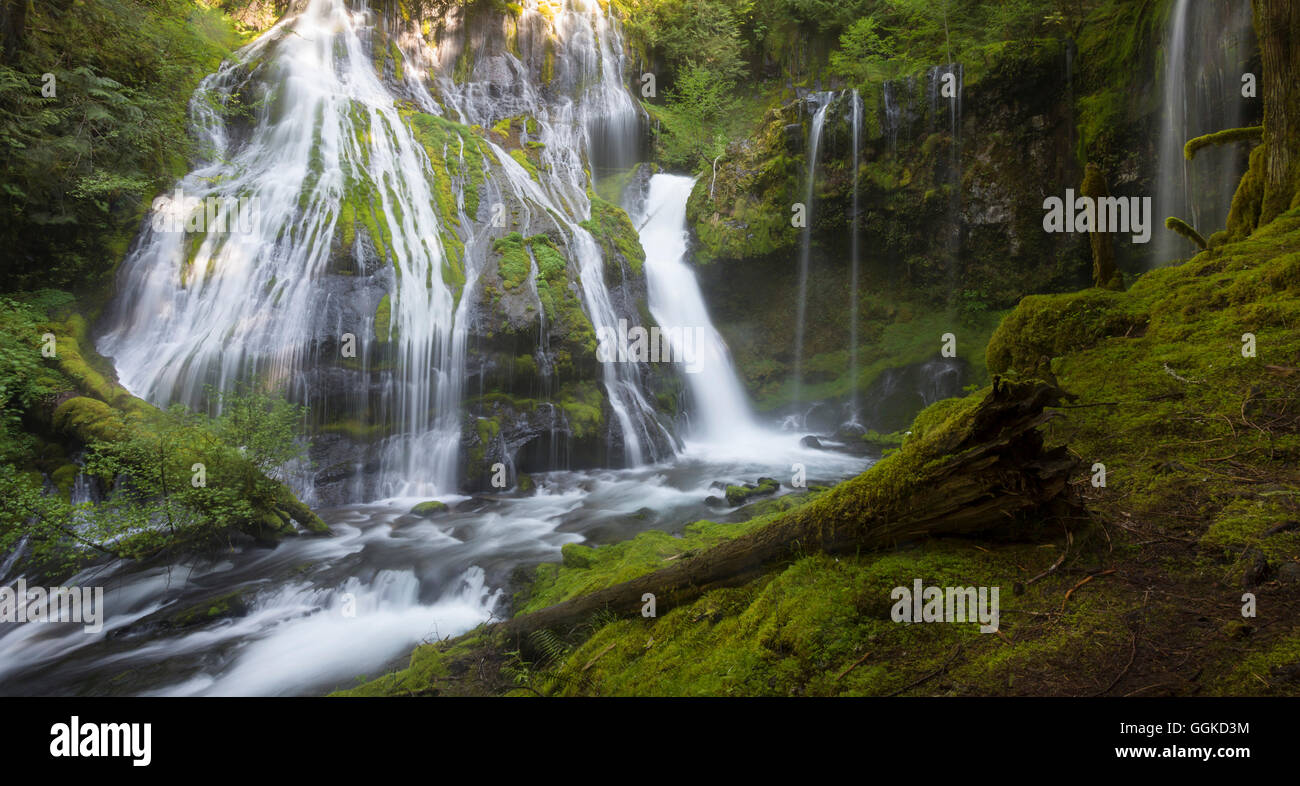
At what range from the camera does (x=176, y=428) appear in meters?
7.32

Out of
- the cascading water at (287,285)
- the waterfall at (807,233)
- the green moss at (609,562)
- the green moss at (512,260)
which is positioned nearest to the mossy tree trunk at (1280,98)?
the green moss at (609,562)

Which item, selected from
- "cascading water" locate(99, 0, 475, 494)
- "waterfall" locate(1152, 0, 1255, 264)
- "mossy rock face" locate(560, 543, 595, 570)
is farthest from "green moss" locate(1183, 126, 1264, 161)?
"cascading water" locate(99, 0, 475, 494)

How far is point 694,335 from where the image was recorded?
61.2 ft

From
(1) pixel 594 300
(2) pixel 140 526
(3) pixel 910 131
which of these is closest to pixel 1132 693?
(2) pixel 140 526

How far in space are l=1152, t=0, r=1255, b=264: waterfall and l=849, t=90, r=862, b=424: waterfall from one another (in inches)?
283

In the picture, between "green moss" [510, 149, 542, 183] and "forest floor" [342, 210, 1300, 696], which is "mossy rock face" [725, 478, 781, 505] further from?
"green moss" [510, 149, 542, 183]

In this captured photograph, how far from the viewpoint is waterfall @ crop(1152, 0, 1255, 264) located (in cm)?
1020

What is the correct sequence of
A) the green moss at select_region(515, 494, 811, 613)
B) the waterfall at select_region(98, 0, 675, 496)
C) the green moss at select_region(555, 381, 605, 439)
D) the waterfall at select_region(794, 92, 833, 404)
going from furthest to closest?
the waterfall at select_region(794, 92, 833, 404) < the green moss at select_region(555, 381, 605, 439) < the waterfall at select_region(98, 0, 675, 496) < the green moss at select_region(515, 494, 811, 613)

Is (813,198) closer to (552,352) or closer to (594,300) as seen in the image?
(594,300)

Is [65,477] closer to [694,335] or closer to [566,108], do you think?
[694,335]

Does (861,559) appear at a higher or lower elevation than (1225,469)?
lower

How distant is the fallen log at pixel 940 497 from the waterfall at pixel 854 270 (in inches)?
580

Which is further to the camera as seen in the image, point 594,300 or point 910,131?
point 910,131
